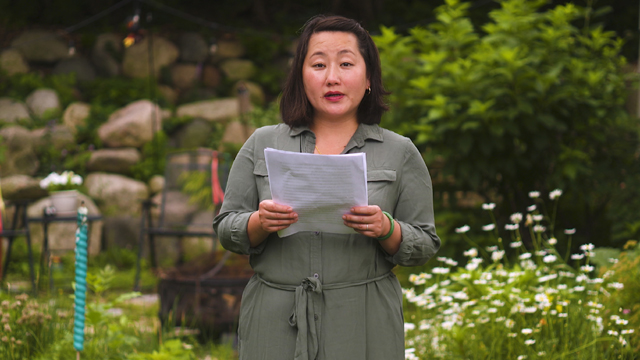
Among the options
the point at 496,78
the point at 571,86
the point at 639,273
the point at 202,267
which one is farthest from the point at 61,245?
the point at 639,273

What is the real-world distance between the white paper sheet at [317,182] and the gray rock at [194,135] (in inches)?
300

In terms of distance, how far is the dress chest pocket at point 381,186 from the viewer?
1838 mm

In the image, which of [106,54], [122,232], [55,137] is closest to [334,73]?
[122,232]

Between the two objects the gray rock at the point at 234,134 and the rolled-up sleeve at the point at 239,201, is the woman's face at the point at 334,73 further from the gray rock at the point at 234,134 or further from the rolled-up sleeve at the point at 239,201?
the gray rock at the point at 234,134

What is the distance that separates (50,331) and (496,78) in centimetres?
333

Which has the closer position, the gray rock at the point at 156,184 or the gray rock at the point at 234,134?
the gray rock at the point at 156,184

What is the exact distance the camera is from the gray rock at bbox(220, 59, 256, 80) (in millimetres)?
10219

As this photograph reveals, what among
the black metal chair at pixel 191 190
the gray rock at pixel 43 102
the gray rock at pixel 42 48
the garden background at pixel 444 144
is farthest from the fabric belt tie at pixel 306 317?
the gray rock at pixel 42 48

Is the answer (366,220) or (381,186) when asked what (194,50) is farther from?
(366,220)

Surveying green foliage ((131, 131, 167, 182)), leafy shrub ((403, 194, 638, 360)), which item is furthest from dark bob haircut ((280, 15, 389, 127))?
green foliage ((131, 131, 167, 182))

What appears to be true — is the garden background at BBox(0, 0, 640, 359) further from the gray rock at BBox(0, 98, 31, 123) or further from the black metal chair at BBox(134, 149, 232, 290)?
the black metal chair at BBox(134, 149, 232, 290)

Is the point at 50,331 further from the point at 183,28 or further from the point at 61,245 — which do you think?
the point at 183,28

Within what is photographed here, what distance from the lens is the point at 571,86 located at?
476 cm

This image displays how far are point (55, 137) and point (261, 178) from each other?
7462 mm
